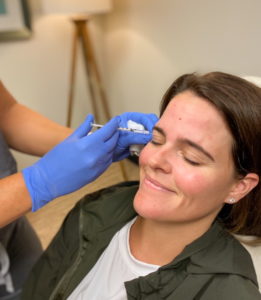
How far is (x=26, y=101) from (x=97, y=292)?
6.64 feet

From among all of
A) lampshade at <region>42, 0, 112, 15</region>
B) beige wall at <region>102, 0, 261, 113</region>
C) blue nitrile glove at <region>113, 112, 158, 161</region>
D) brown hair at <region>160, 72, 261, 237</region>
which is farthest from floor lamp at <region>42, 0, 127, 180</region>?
brown hair at <region>160, 72, 261, 237</region>

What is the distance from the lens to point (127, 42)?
272 cm

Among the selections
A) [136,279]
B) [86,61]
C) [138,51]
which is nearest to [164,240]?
[136,279]

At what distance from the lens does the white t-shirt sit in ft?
2.95

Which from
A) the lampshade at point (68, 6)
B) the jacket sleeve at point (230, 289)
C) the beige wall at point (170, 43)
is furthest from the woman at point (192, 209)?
the lampshade at point (68, 6)

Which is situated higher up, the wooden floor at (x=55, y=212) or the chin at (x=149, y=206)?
the chin at (x=149, y=206)

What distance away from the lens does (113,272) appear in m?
0.93

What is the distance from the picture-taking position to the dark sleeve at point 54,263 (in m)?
1.05

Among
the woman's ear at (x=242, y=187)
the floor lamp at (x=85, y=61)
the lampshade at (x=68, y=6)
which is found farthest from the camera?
the floor lamp at (x=85, y=61)

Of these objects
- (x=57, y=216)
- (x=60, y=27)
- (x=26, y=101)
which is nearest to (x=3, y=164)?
(x=57, y=216)

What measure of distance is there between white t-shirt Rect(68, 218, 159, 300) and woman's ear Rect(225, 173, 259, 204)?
30 cm

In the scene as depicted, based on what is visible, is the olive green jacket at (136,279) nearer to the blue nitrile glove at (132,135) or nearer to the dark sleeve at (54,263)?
the dark sleeve at (54,263)

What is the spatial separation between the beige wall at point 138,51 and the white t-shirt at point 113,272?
56.5 inches

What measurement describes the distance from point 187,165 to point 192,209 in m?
0.12
